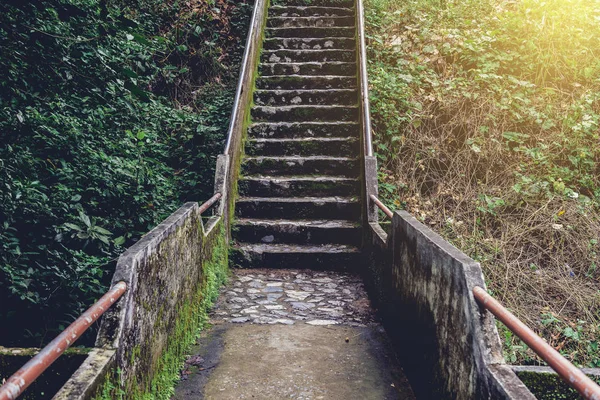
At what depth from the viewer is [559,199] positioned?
22.2ft

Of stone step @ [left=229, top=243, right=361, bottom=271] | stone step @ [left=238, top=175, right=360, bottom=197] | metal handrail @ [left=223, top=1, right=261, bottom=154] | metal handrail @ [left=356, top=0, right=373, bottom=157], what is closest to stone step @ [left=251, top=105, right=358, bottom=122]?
metal handrail @ [left=356, top=0, right=373, bottom=157]

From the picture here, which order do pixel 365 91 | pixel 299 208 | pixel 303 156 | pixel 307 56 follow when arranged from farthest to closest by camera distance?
pixel 307 56
pixel 303 156
pixel 365 91
pixel 299 208

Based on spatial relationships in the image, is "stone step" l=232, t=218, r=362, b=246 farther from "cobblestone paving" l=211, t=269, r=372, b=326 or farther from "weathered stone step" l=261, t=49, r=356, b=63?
"weathered stone step" l=261, t=49, r=356, b=63

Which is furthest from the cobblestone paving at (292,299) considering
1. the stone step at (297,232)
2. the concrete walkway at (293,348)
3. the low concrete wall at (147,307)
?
the low concrete wall at (147,307)

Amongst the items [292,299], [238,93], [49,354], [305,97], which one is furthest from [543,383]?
[305,97]

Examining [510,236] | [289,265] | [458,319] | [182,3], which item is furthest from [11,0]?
[182,3]

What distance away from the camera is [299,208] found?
22.1ft

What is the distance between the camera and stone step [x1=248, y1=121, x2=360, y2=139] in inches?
299

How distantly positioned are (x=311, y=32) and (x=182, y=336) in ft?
23.0

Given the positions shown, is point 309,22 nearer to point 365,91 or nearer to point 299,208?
point 365,91

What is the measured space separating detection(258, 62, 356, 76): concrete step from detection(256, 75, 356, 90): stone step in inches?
7.7

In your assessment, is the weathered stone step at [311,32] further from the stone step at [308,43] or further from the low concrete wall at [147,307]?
the low concrete wall at [147,307]

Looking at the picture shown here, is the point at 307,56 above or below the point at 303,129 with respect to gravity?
above

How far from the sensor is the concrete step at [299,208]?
263 inches
